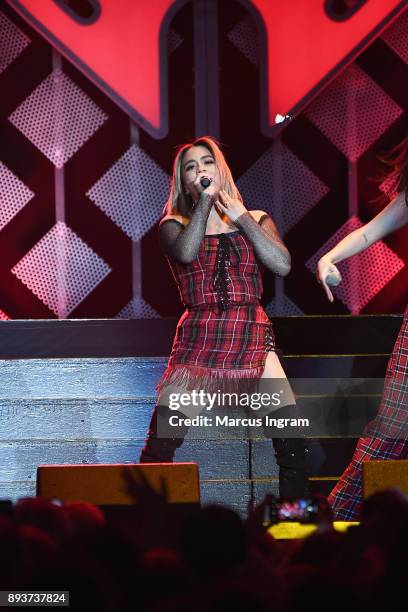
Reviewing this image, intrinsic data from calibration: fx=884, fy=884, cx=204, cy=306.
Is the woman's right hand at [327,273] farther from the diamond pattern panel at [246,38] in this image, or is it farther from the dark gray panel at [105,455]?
the diamond pattern panel at [246,38]

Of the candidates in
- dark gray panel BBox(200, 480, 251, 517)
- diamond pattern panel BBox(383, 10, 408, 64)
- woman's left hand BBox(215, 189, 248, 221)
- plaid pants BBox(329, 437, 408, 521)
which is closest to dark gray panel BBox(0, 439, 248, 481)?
dark gray panel BBox(200, 480, 251, 517)

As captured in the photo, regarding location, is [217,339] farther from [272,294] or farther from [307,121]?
[307,121]

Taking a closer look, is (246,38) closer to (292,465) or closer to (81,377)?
(81,377)

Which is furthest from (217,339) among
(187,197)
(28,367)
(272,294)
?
(272,294)

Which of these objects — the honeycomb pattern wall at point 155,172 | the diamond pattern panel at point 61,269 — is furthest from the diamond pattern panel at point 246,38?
the diamond pattern panel at point 61,269

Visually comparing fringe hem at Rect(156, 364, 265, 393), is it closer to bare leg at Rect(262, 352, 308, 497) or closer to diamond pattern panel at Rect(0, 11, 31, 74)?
bare leg at Rect(262, 352, 308, 497)

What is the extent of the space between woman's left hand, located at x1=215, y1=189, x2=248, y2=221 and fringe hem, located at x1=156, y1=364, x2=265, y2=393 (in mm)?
597

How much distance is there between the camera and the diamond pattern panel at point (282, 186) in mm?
5688

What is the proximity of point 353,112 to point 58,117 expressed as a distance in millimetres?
1904

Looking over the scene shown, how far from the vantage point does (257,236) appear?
3.43 m

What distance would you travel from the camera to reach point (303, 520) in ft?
6.15

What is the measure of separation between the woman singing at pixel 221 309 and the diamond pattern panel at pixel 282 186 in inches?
84.2

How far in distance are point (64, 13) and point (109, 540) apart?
487 centimetres

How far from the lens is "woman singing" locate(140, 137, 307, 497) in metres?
3.40
